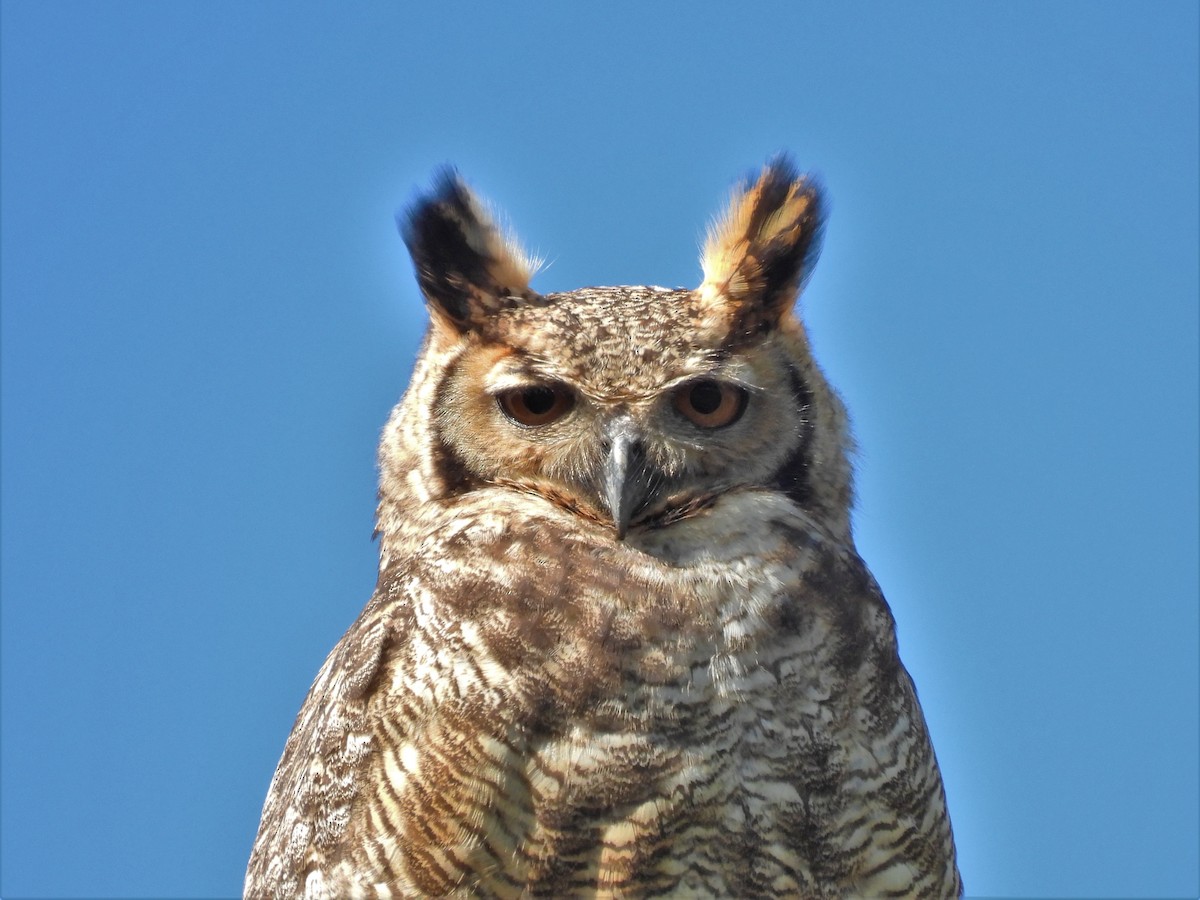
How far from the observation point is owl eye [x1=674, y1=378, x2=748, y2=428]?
3131 millimetres

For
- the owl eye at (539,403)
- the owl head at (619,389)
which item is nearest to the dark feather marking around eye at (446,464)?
the owl head at (619,389)

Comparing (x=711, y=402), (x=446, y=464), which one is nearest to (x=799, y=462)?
(x=711, y=402)

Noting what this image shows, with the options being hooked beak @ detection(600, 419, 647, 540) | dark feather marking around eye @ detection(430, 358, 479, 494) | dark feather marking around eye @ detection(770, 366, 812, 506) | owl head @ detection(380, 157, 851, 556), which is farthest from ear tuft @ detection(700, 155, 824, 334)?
dark feather marking around eye @ detection(430, 358, 479, 494)

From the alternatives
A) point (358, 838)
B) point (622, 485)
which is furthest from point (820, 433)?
point (358, 838)

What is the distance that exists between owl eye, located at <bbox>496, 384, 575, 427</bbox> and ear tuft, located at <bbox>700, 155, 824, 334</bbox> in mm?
454

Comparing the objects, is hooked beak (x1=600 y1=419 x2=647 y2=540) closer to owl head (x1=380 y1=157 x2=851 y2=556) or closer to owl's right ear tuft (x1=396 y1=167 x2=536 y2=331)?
owl head (x1=380 y1=157 x2=851 y2=556)

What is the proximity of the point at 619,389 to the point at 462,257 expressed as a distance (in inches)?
25.7

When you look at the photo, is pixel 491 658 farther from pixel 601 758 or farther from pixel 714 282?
pixel 714 282

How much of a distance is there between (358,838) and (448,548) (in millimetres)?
640

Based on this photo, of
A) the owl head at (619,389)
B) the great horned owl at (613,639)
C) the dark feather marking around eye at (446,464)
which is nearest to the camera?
the great horned owl at (613,639)

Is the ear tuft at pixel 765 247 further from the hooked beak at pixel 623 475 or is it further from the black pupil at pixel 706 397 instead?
the hooked beak at pixel 623 475

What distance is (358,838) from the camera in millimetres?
2977

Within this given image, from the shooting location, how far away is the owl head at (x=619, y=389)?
10.2 feet

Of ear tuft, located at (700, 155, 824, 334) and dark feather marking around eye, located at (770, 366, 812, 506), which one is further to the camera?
ear tuft, located at (700, 155, 824, 334)
